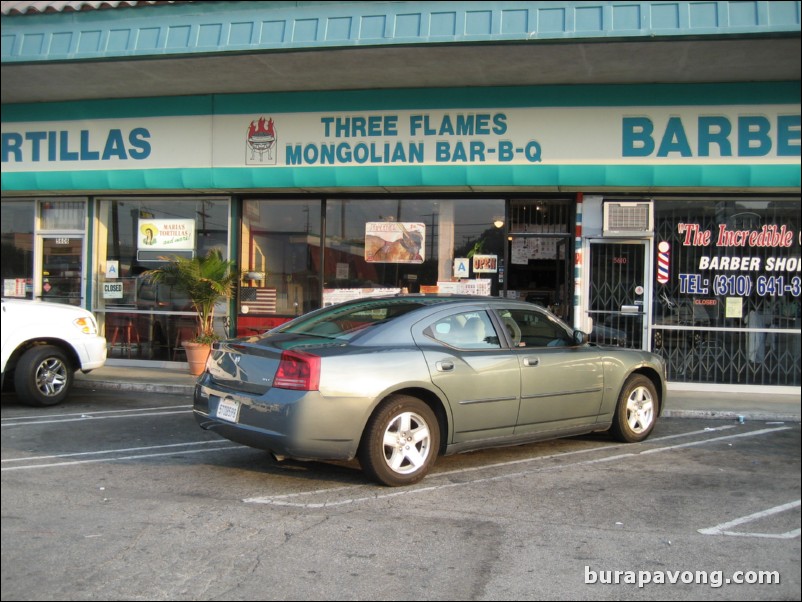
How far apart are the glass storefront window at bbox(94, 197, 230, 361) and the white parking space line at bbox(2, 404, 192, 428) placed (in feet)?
12.0

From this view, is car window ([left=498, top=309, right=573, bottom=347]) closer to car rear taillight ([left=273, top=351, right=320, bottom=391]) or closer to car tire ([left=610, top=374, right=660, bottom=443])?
car tire ([left=610, top=374, right=660, bottom=443])

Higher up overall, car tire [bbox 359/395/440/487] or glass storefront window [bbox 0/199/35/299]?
glass storefront window [bbox 0/199/35/299]

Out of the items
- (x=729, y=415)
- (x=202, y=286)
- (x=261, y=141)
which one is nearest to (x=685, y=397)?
(x=729, y=415)

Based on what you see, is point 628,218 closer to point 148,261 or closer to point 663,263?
point 663,263

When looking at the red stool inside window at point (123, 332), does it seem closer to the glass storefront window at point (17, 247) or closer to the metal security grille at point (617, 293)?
the glass storefront window at point (17, 247)

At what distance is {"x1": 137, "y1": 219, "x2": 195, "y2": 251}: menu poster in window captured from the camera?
1230 centimetres

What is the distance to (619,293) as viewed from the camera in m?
10.8

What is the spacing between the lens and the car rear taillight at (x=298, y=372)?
4914 mm

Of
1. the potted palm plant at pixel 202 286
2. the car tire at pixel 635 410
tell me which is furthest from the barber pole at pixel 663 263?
the potted palm plant at pixel 202 286

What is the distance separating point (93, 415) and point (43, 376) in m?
0.93

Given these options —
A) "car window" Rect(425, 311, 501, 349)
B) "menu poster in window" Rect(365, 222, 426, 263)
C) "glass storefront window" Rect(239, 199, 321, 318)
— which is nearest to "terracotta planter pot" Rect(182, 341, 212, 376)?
"glass storefront window" Rect(239, 199, 321, 318)

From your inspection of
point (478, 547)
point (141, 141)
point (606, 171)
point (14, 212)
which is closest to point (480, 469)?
point (478, 547)

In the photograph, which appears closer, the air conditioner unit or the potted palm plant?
the air conditioner unit

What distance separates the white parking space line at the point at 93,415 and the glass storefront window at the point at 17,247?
19.7 ft
